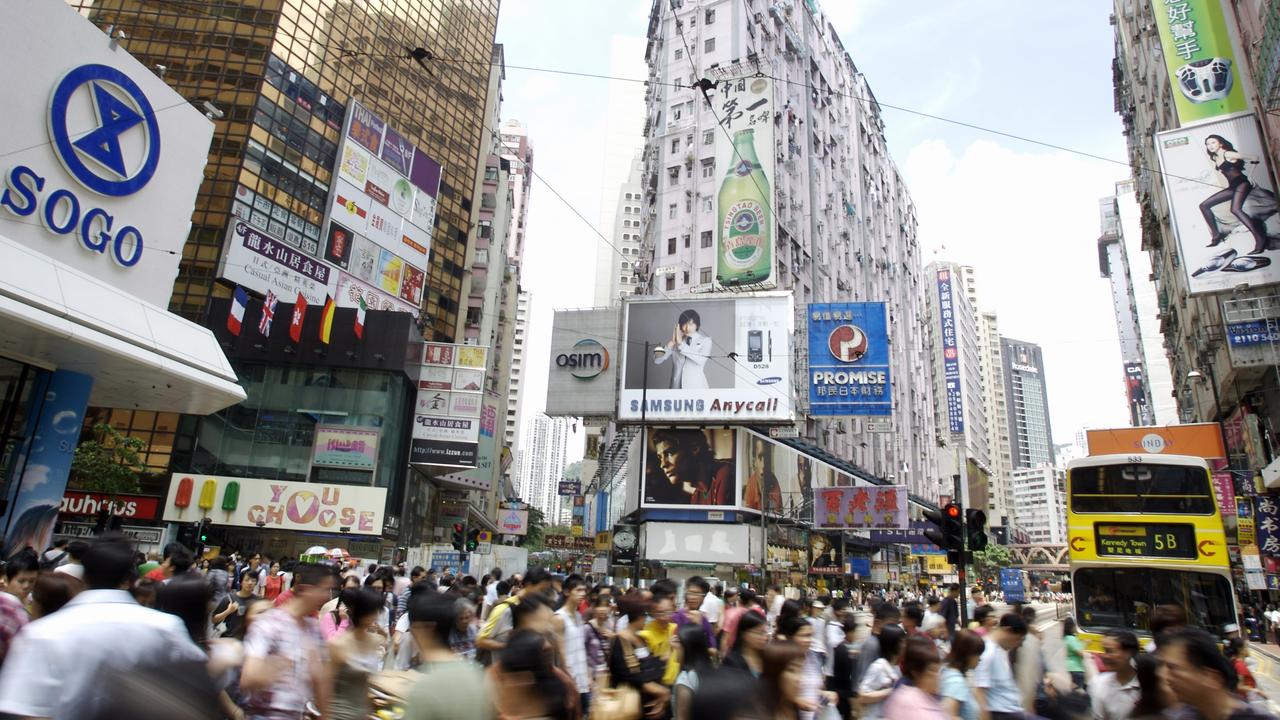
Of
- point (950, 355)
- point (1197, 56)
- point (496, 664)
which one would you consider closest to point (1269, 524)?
point (1197, 56)

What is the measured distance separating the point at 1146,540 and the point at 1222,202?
14.8 metres

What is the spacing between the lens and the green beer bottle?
36.5 metres

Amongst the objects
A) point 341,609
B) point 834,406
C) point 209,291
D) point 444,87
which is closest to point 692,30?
point 444,87

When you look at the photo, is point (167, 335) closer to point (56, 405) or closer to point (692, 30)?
point (56, 405)

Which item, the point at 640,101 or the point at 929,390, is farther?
the point at 640,101

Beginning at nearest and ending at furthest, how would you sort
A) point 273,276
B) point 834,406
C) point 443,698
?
1. point 443,698
2. point 834,406
3. point 273,276

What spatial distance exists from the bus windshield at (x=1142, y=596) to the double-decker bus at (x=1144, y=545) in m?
0.01

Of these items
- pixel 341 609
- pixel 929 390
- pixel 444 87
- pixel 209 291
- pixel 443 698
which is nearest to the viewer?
pixel 443 698

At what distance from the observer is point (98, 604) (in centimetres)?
281

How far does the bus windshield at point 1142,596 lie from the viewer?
11172 mm

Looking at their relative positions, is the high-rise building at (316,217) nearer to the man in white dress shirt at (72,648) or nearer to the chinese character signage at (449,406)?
the chinese character signage at (449,406)

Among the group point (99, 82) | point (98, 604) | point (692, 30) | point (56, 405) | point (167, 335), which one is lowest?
point (98, 604)

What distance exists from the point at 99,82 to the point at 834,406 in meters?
25.4

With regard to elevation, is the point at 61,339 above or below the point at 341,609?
above
